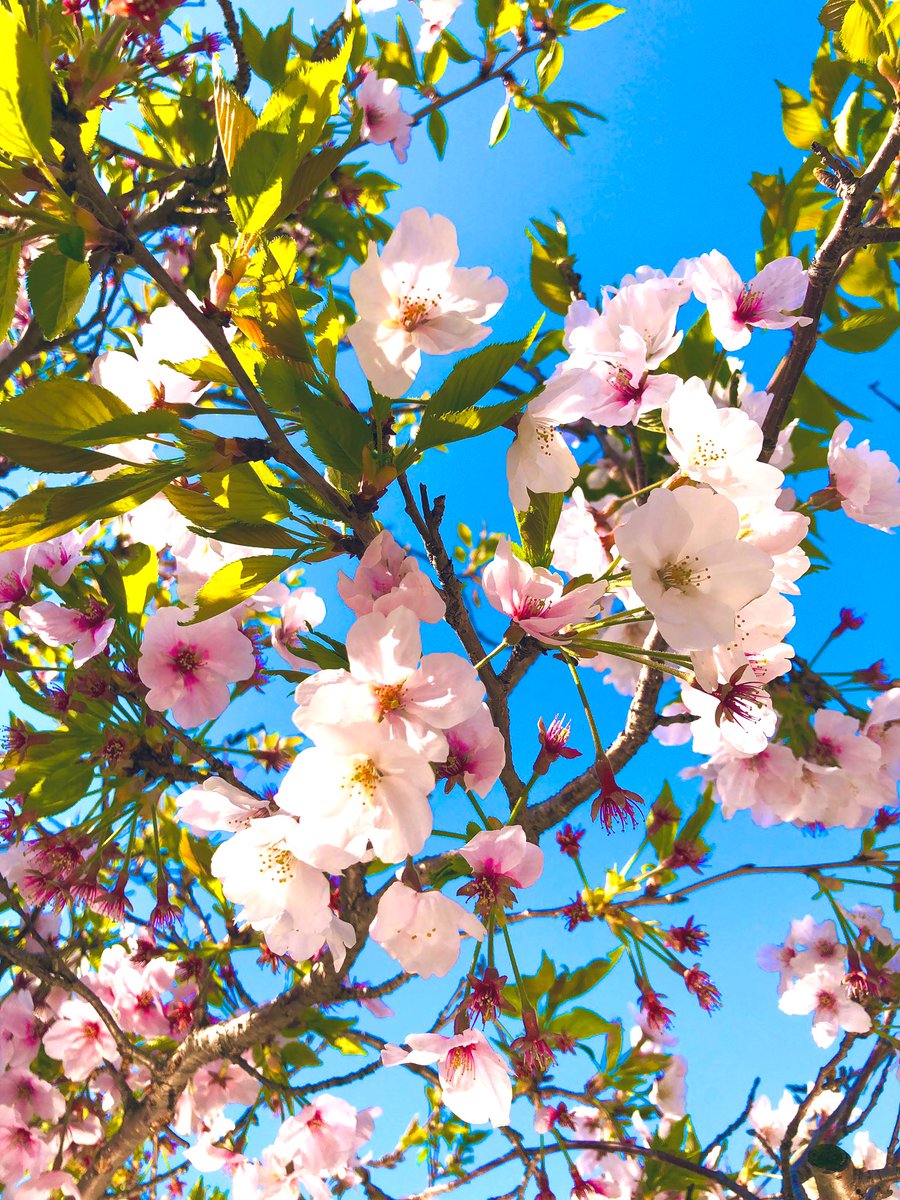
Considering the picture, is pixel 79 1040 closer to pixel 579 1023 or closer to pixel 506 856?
pixel 579 1023

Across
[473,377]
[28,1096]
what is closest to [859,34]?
[473,377]

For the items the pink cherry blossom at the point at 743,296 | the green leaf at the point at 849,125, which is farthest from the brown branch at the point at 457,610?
the green leaf at the point at 849,125

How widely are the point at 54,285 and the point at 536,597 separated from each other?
615 mm

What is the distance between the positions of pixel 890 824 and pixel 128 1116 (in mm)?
2146

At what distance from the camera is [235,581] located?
867 mm

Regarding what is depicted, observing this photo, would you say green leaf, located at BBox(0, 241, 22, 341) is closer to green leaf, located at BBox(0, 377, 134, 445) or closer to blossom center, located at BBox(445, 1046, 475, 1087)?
green leaf, located at BBox(0, 377, 134, 445)

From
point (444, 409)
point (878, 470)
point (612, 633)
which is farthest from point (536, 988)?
point (444, 409)

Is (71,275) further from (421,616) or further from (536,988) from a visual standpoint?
(536,988)

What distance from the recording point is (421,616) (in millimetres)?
889

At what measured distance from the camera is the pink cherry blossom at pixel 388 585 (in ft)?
2.78

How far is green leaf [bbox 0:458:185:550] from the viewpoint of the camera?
2.42 feet

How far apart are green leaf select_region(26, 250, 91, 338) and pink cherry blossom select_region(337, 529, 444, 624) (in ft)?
1.28

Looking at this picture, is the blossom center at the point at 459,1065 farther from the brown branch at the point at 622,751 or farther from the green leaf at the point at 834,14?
the green leaf at the point at 834,14

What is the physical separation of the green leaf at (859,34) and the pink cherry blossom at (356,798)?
59.5 inches
